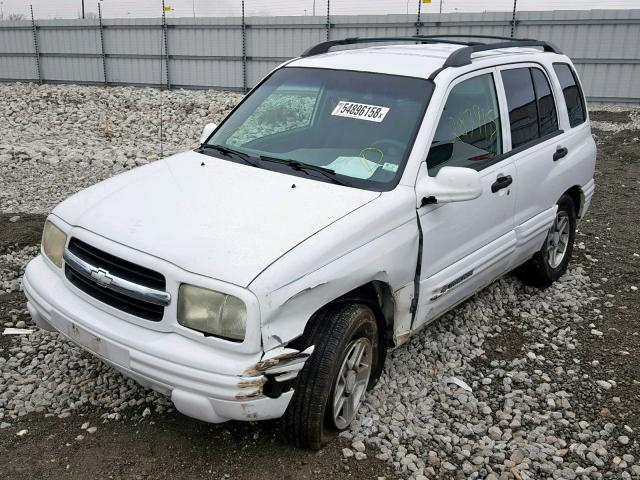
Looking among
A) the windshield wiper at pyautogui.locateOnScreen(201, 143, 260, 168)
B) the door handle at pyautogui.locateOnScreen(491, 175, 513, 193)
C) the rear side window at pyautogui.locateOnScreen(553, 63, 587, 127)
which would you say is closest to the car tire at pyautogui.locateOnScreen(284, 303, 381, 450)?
the windshield wiper at pyautogui.locateOnScreen(201, 143, 260, 168)

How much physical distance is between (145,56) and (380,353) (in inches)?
762

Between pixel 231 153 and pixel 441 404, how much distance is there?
2057 mm

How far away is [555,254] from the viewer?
555 cm

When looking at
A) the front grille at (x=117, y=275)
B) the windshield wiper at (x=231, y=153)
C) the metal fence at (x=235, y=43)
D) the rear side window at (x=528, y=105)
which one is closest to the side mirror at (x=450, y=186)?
the windshield wiper at (x=231, y=153)

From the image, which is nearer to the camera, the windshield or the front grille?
the front grille

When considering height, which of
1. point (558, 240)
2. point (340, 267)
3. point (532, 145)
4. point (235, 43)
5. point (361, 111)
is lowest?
point (558, 240)

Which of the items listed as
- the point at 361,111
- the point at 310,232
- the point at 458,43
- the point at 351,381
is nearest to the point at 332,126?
the point at 361,111

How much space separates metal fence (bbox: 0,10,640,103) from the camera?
17.4m

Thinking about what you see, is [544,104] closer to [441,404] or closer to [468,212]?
[468,212]

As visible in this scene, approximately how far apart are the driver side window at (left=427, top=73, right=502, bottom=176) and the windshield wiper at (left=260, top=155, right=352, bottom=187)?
1.84 ft

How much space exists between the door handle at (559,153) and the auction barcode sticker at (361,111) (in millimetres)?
1800

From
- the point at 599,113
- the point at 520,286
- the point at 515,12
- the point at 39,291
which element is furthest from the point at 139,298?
the point at 515,12

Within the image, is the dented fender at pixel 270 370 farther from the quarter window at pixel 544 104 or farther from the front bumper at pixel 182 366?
the quarter window at pixel 544 104

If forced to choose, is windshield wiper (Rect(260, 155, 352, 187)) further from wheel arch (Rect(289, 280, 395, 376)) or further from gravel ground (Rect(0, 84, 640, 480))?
gravel ground (Rect(0, 84, 640, 480))
